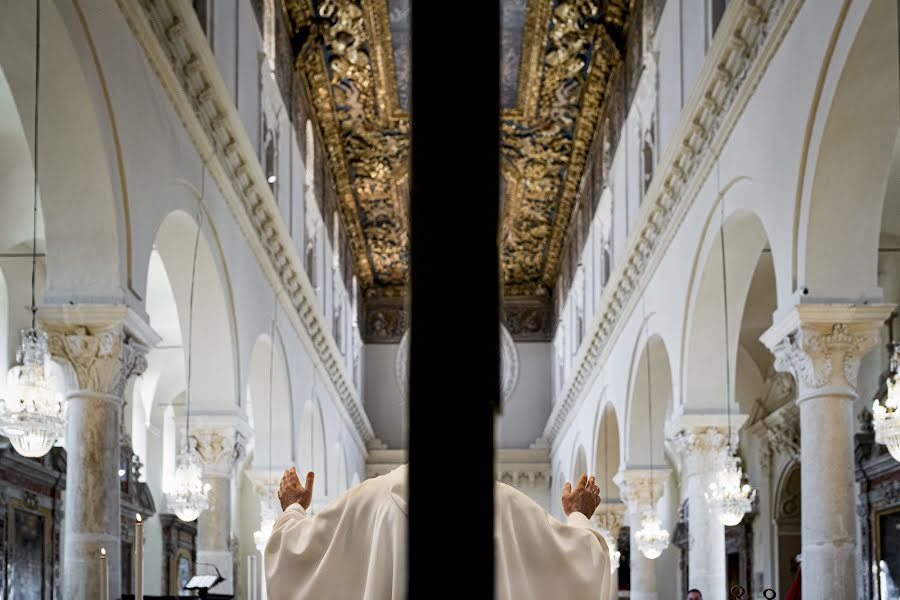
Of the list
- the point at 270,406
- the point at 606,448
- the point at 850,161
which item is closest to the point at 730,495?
the point at 850,161

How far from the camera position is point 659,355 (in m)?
19.2

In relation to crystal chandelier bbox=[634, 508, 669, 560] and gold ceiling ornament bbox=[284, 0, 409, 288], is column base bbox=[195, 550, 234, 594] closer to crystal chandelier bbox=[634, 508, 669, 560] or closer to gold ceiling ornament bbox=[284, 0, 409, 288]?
crystal chandelier bbox=[634, 508, 669, 560]

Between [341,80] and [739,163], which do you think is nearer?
[739,163]

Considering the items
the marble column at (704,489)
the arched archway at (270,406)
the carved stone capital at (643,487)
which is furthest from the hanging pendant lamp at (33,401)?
the carved stone capital at (643,487)

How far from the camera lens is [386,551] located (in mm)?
4902

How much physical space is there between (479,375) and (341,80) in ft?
71.1

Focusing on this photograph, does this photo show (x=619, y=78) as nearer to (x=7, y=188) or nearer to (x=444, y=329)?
(x=7, y=188)

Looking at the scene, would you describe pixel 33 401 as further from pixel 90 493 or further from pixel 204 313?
pixel 204 313

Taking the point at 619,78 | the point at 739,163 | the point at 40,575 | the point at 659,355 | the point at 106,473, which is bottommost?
the point at 40,575

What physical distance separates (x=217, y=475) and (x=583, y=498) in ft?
38.2

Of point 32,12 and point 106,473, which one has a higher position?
point 32,12

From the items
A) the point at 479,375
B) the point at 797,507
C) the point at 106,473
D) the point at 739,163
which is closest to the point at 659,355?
the point at 797,507

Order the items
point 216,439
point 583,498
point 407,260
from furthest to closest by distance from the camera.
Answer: point 216,439 → point 583,498 → point 407,260

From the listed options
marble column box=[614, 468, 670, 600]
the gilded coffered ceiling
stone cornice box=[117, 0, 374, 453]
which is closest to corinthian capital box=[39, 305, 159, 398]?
stone cornice box=[117, 0, 374, 453]
